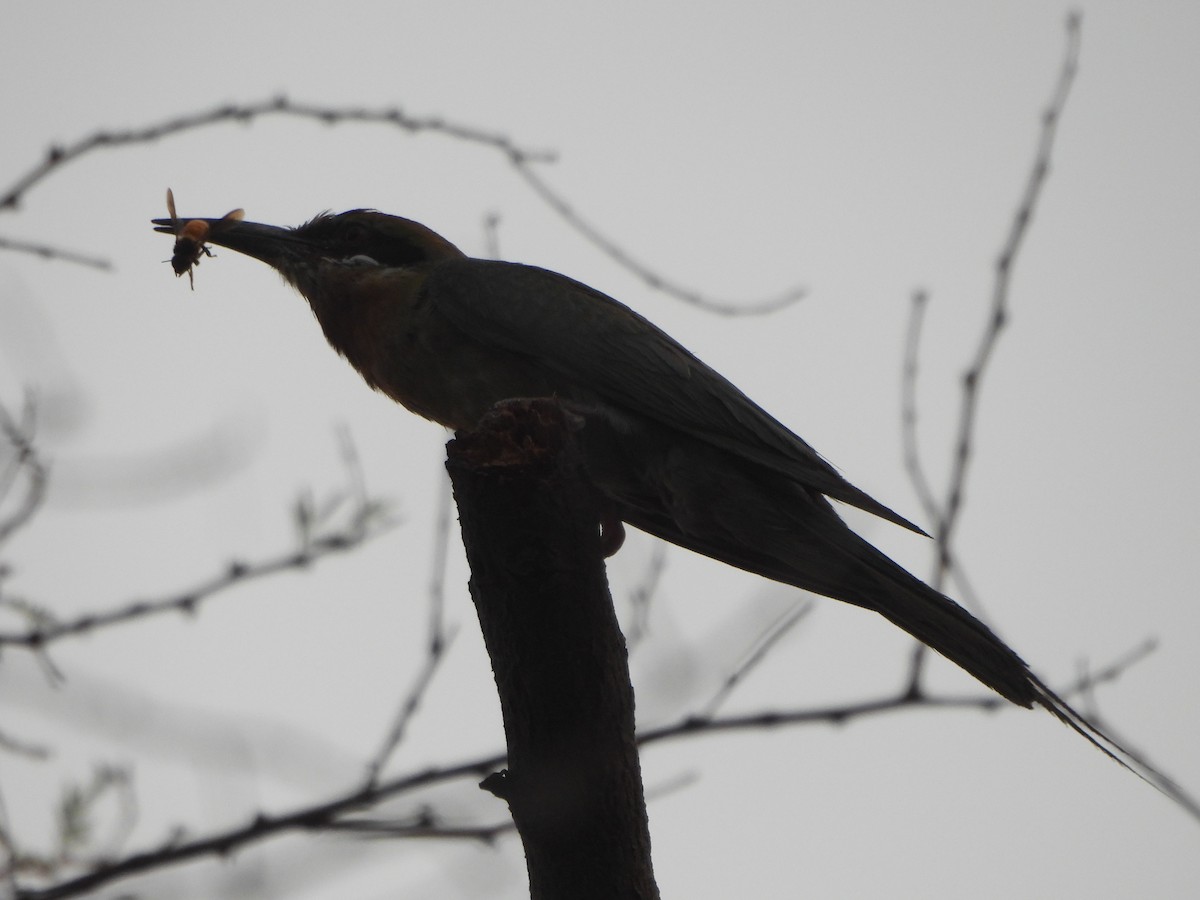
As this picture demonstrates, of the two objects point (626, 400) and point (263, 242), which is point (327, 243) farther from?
point (626, 400)

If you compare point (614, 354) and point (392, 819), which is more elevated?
point (614, 354)

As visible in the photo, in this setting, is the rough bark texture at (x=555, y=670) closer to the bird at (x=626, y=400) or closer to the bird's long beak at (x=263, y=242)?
the bird at (x=626, y=400)

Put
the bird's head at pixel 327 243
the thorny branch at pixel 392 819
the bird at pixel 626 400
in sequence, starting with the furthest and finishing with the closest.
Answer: the bird's head at pixel 327 243, the bird at pixel 626 400, the thorny branch at pixel 392 819

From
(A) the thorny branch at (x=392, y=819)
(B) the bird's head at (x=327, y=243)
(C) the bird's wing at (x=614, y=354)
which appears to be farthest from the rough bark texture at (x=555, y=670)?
(B) the bird's head at (x=327, y=243)

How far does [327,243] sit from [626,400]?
5.67ft

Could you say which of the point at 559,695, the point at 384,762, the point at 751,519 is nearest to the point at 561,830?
the point at 559,695

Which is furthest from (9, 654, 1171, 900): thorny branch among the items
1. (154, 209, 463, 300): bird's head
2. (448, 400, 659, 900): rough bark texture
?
(154, 209, 463, 300): bird's head

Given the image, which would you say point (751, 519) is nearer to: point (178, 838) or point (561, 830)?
point (561, 830)

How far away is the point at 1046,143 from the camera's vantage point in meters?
3.76

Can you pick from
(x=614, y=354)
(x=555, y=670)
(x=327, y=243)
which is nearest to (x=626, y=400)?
(x=614, y=354)

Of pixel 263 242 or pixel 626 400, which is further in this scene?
pixel 263 242

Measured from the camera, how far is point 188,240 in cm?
520

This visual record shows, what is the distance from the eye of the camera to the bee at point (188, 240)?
16.9 feet

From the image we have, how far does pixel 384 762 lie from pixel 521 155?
1979 millimetres
